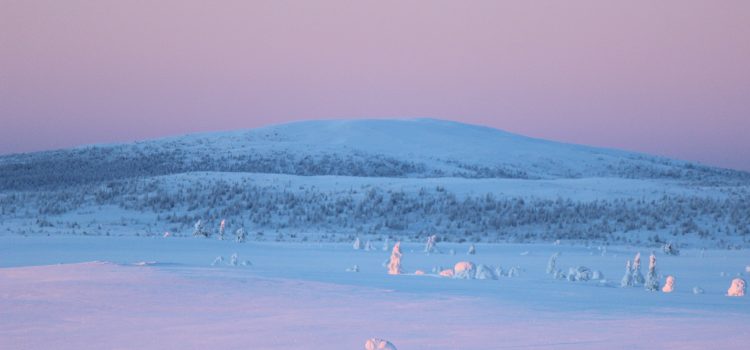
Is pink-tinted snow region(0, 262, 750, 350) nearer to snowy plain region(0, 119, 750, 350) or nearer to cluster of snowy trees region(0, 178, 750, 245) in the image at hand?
snowy plain region(0, 119, 750, 350)

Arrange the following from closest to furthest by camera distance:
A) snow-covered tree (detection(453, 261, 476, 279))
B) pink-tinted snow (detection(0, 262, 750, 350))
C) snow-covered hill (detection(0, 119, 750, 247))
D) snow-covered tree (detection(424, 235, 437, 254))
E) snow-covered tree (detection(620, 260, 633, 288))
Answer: pink-tinted snow (detection(0, 262, 750, 350))
snow-covered tree (detection(453, 261, 476, 279))
snow-covered tree (detection(620, 260, 633, 288))
snow-covered tree (detection(424, 235, 437, 254))
snow-covered hill (detection(0, 119, 750, 247))

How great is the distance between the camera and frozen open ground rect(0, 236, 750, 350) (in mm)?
6008

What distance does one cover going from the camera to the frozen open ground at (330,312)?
6.01 m

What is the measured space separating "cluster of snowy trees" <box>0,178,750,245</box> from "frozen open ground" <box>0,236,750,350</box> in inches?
513

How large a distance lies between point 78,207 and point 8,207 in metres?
2.23

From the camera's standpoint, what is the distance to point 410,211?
2830 cm

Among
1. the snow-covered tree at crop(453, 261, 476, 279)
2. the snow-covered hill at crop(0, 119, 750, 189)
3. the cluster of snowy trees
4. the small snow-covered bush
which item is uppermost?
the snow-covered hill at crop(0, 119, 750, 189)

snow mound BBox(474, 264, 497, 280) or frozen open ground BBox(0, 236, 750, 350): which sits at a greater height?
snow mound BBox(474, 264, 497, 280)

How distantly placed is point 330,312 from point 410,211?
21.2 metres

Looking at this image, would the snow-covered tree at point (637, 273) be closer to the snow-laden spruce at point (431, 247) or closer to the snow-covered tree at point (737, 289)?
the snow-covered tree at point (737, 289)

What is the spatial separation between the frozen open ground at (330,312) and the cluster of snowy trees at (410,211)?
13.0m

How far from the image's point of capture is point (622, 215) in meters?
26.8

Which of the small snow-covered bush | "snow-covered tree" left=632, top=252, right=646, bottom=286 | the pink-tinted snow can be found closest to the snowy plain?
the pink-tinted snow

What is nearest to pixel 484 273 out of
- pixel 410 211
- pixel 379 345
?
pixel 379 345
